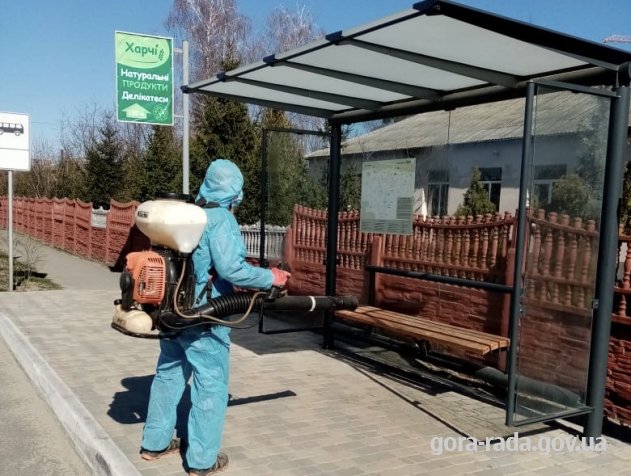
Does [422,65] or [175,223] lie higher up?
[422,65]

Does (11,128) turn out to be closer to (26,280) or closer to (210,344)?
(26,280)

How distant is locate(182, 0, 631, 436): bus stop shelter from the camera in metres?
3.72

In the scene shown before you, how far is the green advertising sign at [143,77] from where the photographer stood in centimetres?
881

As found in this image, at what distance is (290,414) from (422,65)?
2.90 metres

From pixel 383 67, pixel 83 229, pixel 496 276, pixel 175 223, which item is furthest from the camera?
pixel 83 229

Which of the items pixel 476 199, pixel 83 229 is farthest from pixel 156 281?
pixel 83 229

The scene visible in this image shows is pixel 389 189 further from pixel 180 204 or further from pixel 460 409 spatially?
pixel 180 204

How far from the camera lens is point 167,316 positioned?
340cm

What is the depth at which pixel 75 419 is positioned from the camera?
4438 mm

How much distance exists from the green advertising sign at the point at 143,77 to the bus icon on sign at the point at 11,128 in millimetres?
3298

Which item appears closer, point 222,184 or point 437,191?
point 222,184

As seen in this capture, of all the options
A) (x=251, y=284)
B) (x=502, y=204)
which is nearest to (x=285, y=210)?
(x=251, y=284)

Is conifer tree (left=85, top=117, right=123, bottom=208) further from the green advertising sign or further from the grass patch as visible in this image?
the green advertising sign

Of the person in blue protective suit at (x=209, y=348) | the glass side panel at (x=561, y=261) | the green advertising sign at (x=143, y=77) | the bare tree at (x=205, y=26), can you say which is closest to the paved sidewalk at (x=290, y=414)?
the person in blue protective suit at (x=209, y=348)
